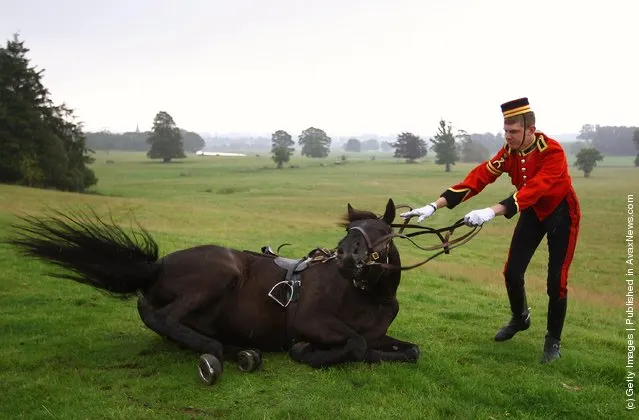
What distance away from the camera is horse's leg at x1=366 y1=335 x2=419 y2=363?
18.5 ft

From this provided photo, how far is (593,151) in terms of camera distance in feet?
233

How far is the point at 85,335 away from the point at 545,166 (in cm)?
588

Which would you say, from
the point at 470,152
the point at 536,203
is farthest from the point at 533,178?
the point at 470,152

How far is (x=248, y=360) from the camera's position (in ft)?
17.6

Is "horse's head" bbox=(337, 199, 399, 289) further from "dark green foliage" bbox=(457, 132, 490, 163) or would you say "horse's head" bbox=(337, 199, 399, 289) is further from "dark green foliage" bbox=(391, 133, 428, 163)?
"dark green foliage" bbox=(457, 132, 490, 163)

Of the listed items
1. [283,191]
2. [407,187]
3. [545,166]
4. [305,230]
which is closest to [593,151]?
[407,187]

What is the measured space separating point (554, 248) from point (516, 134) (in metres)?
1.43

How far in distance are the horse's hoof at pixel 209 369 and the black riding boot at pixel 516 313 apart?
371 cm

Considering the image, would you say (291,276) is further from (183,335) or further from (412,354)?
(412,354)

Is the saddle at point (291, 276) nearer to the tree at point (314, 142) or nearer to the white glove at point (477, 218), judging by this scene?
the white glove at point (477, 218)

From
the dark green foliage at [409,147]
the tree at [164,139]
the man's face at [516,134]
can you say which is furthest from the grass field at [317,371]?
the dark green foliage at [409,147]

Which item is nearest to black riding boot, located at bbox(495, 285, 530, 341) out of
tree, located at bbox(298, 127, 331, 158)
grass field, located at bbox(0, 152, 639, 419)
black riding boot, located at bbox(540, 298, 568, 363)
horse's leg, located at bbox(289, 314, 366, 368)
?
grass field, located at bbox(0, 152, 639, 419)

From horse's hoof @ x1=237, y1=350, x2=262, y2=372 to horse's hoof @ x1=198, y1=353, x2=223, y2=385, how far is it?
33 cm

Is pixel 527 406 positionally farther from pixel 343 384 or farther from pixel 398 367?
pixel 343 384
